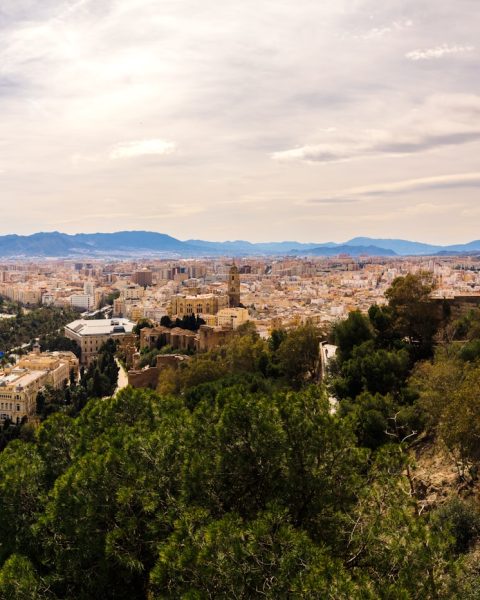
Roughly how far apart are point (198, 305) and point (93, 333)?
315 inches

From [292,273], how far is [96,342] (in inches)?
3181

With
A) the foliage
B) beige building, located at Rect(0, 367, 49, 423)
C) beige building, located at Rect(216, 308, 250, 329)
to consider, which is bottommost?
beige building, located at Rect(0, 367, 49, 423)

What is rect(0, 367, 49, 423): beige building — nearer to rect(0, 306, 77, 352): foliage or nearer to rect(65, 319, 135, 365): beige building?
rect(65, 319, 135, 365): beige building

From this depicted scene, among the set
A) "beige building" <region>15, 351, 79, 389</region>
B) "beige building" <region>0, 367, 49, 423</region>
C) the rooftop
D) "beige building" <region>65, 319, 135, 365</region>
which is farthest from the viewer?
the rooftop

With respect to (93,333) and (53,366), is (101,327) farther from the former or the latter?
(53,366)

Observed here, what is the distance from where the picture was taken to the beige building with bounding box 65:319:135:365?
140ft

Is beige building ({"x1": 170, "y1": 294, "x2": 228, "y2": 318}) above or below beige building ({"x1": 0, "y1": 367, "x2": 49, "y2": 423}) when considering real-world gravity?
above

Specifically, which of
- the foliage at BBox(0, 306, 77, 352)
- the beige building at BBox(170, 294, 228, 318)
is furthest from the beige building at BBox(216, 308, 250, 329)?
the foliage at BBox(0, 306, 77, 352)

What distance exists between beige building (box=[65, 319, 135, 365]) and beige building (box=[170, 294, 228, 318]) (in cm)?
391

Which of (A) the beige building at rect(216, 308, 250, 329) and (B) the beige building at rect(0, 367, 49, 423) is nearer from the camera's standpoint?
(B) the beige building at rect(0, 367, 49, 423)

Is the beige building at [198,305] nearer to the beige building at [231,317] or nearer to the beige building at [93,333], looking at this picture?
the beige building at [93,333]

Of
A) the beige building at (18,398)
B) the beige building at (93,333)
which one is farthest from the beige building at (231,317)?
the beige building at (18,398)

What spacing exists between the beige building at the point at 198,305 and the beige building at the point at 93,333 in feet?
12.8

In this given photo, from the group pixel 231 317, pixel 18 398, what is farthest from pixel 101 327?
pixel 18 398
